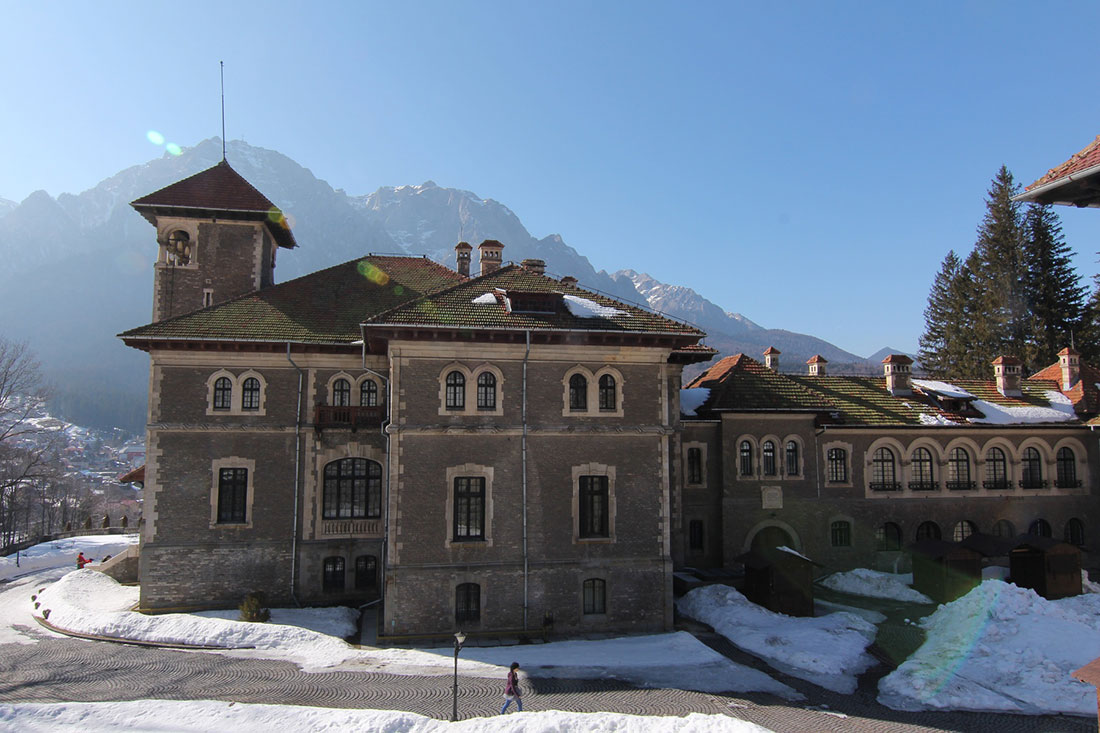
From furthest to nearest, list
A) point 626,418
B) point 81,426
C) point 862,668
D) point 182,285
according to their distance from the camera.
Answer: point 81,426, point 182,285, point 626,418, point 862,668

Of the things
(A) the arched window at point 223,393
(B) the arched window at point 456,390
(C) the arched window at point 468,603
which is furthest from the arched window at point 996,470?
(A) the arched window at point 223,393

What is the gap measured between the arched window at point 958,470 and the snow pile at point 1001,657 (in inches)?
344

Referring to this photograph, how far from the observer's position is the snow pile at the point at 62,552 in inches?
1567

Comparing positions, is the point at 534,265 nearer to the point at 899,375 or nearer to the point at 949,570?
the point at 899,375

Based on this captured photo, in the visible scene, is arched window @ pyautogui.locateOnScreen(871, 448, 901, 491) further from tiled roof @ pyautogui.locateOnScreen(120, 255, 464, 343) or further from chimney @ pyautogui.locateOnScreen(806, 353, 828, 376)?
tiled roof @ pyautogui.locateOnScreen(120, 255, 464, 343)

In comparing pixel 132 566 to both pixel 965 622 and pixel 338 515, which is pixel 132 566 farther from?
pixel 965 622

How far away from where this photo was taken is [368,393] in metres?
27.9

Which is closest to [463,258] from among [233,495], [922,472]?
[233,495]

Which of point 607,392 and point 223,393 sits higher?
point 223,393

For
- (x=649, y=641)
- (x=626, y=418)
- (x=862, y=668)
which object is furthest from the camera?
(x=626, y=418)

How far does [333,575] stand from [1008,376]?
117 feet

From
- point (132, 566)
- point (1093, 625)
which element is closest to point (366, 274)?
point (132, 566)

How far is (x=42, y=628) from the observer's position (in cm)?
2462

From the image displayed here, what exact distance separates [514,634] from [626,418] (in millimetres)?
8276
